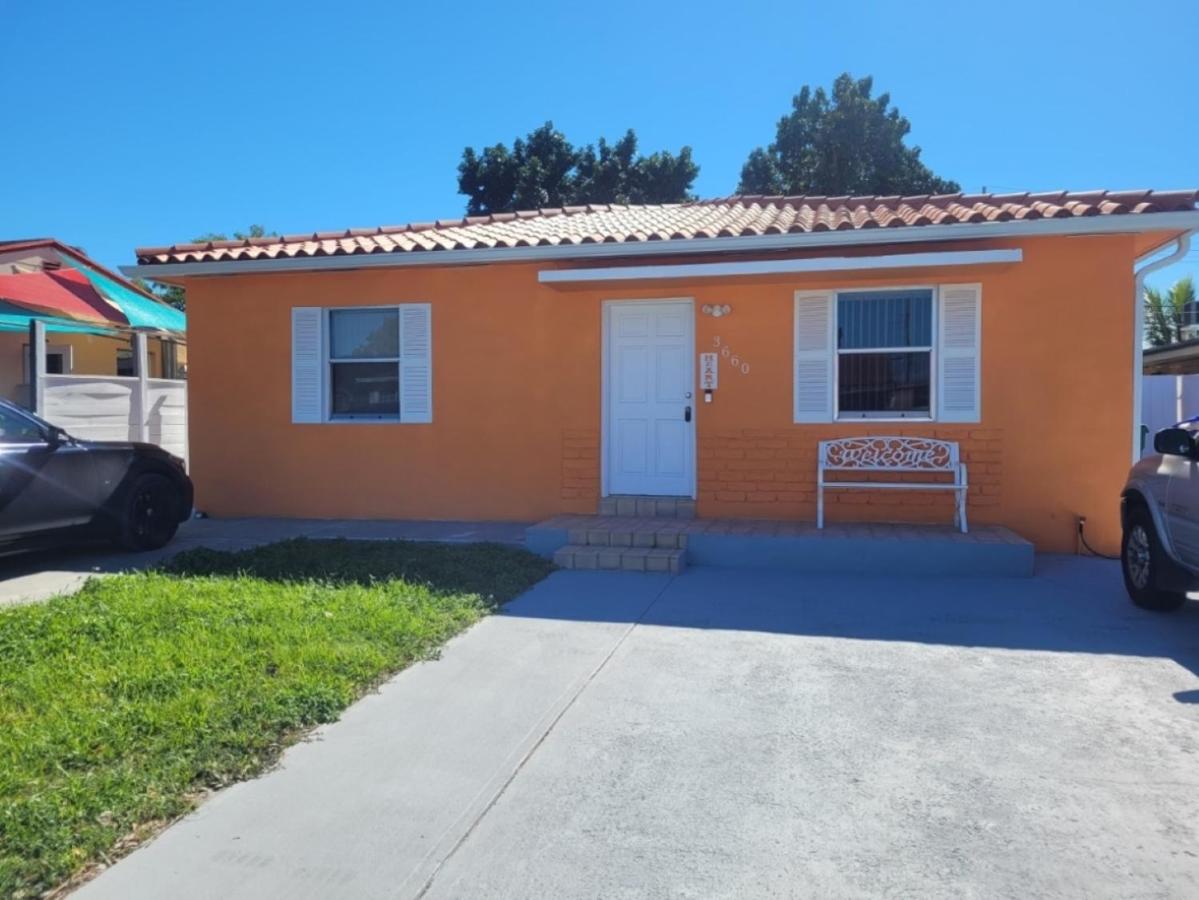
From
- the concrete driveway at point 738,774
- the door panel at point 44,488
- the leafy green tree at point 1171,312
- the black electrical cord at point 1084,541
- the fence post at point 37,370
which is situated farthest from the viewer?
the leafy green tree at point 1171,312

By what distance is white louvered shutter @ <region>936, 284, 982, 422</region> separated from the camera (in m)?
8.63

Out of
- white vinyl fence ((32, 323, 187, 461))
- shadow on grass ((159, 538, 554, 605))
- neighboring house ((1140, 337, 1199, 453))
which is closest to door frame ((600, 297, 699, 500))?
shadow on grass ((159, 538, 554, 605))

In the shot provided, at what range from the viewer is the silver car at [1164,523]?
5.89 metres

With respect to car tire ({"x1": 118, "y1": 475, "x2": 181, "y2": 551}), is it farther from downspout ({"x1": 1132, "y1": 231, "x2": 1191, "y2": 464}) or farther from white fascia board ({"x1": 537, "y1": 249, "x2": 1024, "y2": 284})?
downspout ({"x1": 1132, "y1": 231, "x2": 1191, "y2": 464})

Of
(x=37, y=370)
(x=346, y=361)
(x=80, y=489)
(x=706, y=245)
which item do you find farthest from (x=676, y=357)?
(x=37, y=370)

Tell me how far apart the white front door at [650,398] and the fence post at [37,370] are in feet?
24.6

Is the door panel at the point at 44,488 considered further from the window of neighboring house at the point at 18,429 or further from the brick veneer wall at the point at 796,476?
the brick veneer wall at the point at 796,476

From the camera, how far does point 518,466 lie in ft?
32.1

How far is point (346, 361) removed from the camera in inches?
407

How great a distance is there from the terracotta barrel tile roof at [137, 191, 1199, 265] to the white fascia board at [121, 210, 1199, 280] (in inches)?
2.4

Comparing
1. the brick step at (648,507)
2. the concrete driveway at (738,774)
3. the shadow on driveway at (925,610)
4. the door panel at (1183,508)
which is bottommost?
the concrete driveway at (738,774)

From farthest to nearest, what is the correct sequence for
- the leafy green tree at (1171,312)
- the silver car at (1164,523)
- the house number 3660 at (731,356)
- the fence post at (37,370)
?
the leafy green tree at (1171,312) → the fence post at (37,370) → the house number 3660 at (731,356) → the silver car at (1164,523)

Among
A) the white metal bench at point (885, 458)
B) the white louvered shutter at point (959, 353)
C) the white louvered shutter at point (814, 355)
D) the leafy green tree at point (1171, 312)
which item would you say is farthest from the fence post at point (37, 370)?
the leafy green tree at point (1171, 312)

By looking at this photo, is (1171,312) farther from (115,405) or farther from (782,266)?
(115,405)
